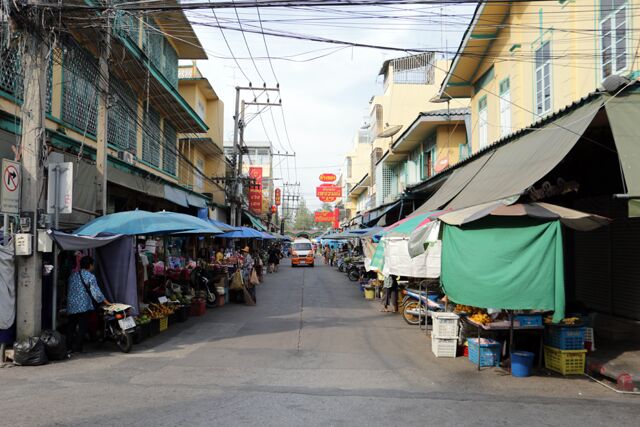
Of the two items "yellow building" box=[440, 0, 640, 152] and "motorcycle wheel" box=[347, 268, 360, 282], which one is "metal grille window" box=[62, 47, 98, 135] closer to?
"yellow building" box=[440, 0, 640, 152]

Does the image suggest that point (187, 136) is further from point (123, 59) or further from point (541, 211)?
point (541, 211)

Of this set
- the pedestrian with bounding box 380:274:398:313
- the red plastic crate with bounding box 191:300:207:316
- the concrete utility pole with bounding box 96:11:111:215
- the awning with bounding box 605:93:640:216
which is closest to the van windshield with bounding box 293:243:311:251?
the pedestrian with bounding box 380:274:398:313

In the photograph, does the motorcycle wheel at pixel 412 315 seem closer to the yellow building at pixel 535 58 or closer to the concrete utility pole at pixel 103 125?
the yellow building at pixel 535 58

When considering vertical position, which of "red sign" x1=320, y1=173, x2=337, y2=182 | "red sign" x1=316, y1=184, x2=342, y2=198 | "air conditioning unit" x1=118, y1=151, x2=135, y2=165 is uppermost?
"red sign" x1=320, y1=173, x2=337, y2=182

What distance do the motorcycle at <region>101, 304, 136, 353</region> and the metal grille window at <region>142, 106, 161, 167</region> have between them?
10.1 m

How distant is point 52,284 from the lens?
8922mm

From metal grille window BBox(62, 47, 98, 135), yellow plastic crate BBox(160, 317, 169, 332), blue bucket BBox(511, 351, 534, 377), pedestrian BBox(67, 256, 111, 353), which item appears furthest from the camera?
metal grille window BBox(62, 47, 98, 135)

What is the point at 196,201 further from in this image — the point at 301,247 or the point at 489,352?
the point at 301,247

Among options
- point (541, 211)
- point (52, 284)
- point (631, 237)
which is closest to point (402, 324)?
point (631, 237)

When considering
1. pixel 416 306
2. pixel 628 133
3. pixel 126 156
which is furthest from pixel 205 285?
pixel 628 133

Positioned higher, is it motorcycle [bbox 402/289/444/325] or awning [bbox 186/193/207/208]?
awning [bbox 186/193/207/208]

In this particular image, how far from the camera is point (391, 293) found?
1568 centimetres

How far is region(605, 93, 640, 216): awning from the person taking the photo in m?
6.19

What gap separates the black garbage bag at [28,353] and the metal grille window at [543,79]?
1192 cm
